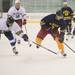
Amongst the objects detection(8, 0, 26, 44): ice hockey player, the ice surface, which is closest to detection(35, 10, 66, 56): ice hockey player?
the ice surface

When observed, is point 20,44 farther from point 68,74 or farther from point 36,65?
point 68,74

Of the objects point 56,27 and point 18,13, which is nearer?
point 56,27

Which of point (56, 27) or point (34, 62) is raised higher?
point (56, 27)

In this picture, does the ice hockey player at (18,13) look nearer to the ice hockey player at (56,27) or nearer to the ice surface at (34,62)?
the ice surface at (34,62)

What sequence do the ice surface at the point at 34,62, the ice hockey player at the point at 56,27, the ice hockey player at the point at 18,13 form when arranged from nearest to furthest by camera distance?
the ice surface at the point at 34,62 → the ice hockey player at the point at 56,27 → the ice hockey player at the point at 18,13

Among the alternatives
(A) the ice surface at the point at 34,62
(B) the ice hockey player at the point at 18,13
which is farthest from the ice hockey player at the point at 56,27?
(B) the ice hockey player at the point at 18,13

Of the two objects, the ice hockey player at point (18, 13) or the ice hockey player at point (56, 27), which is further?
the ice hockey player at point (18, 13)

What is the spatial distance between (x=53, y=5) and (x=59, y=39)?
799 cm

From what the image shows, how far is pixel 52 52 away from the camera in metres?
7.16

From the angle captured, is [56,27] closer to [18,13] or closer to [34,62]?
[34,62]

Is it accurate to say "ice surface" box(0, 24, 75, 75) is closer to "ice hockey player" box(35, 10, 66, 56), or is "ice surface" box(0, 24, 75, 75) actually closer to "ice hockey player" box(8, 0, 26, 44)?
"ice hockey player" box(35, 10, 66, 56)

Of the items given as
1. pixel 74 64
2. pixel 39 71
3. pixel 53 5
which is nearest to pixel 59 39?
pixel 74 64

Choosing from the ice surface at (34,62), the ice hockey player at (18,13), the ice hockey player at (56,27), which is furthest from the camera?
the ice hockey player at (18,13)

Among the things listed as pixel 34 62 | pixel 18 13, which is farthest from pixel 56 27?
pixel 18 13
